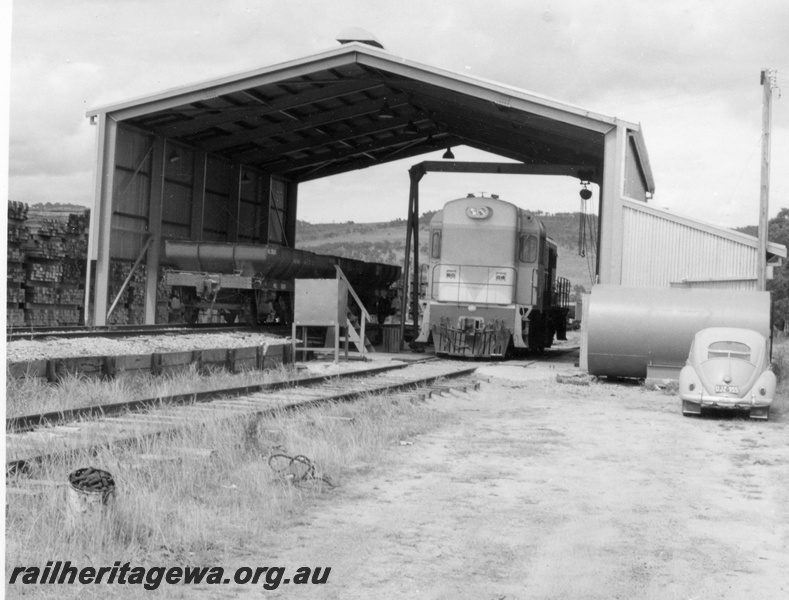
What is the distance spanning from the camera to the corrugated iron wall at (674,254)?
20.0 meters

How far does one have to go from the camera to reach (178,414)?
9.60m

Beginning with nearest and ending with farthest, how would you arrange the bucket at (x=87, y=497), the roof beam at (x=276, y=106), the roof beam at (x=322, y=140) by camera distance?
the bucket at (x=87, y=497) < the roof beam at (x=276, y=106) < the roof beam at (x=322, y=140)

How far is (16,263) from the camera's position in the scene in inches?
808

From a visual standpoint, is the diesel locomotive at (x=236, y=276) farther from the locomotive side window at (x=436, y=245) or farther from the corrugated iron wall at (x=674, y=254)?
the corrugated iron wall at (x=674, y=254)

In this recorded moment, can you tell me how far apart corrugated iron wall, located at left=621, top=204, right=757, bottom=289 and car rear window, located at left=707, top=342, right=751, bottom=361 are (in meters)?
8.14

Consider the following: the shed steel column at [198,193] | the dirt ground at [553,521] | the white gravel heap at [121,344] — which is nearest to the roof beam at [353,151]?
the shed steel column at [198,193]

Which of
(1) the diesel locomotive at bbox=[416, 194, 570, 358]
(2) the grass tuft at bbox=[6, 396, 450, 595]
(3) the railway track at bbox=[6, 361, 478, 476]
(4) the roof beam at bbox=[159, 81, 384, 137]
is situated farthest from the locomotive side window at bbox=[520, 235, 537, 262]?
(2) the grass tuft at bbox=[6, 396, 450, 595]

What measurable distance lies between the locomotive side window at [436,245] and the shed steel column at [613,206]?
173 inches

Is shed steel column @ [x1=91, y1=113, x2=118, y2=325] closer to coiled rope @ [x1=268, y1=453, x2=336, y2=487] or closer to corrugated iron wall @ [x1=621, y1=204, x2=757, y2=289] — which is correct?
corrugated iron wall @ [x1=621, y1=204, x2=757, y2=289]

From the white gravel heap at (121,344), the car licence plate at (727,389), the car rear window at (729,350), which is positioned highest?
the car rear window at (729,350)

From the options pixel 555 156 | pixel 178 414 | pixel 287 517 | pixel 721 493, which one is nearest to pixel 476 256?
pixel 555 156

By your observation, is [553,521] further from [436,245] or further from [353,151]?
[353,151]

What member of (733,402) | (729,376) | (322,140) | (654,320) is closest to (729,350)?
(729,376)

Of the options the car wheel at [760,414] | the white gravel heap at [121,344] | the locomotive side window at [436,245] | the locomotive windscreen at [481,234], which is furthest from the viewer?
the locomotive side window at [436,245]
